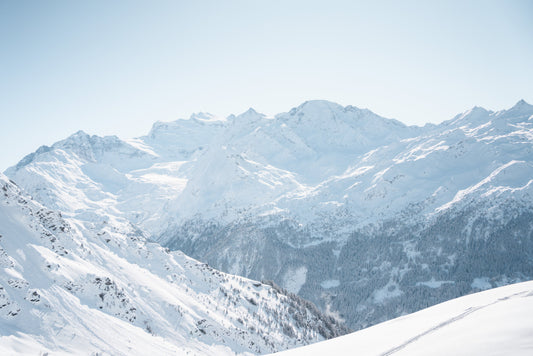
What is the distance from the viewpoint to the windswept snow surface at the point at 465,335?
11.9 meters

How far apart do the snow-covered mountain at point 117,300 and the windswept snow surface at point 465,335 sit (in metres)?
36.6

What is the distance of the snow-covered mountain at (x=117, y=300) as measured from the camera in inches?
1918

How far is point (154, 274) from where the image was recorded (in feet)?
318

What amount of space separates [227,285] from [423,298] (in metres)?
123

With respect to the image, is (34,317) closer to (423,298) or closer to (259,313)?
(259,313)

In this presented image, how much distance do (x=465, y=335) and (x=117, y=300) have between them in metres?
68.2

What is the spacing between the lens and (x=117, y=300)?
6906cm

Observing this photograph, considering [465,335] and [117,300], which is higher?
[465,335]

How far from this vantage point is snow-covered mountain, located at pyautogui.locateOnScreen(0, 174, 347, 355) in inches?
1918

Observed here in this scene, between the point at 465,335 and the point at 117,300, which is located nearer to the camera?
the point at 465,335

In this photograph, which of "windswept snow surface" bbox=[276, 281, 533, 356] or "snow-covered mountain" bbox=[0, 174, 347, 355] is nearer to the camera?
"windswept snow surface" bbox=[276, 281, 533, 356]

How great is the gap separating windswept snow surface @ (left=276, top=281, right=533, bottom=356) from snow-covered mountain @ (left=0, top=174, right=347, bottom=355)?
36.6m

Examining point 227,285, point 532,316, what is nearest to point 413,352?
point 532,316

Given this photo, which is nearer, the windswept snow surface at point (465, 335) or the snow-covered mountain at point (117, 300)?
the windswept snow surface at point (465, 335)
